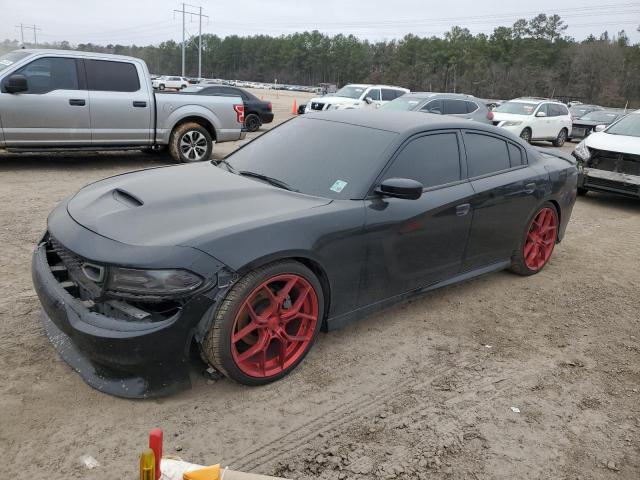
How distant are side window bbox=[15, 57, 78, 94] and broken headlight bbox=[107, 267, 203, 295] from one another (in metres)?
6.78

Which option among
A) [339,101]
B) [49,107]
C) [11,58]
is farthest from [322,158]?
[339,101]

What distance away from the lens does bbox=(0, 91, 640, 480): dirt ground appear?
8.22ft

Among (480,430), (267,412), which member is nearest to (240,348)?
(267,412)

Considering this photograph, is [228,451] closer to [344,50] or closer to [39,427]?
[39,427]

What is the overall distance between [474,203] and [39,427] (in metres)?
3.25

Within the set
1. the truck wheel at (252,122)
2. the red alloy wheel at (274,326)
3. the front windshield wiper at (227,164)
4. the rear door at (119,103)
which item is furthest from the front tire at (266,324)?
the truck wheel at (252,122)

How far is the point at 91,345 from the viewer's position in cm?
263

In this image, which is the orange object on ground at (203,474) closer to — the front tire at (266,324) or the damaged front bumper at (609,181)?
the front tire at (266,324)

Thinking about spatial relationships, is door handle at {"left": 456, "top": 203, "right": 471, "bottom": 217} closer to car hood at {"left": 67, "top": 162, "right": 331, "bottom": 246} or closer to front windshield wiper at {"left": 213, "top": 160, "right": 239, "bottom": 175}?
car hood at {"left": 67, "top": 162, "right": 331, "bottom": 246}

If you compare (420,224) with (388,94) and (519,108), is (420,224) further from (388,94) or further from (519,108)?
(388,94)

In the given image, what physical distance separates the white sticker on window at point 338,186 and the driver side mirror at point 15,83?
21.3 ft

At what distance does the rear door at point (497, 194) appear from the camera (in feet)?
13.8

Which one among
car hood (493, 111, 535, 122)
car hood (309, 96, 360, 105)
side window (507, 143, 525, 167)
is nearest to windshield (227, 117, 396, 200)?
side window (507, 143, 525, 167)

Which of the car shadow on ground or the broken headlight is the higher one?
the broken headlight
